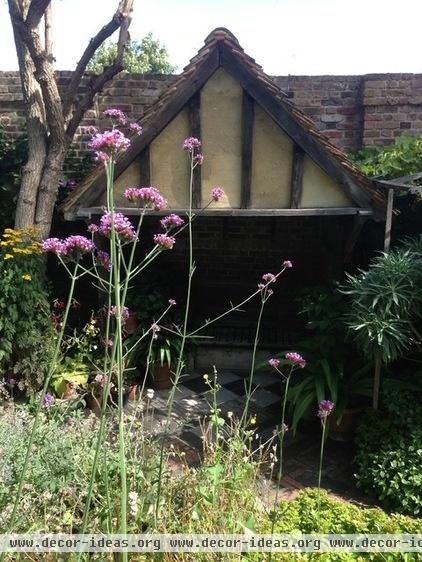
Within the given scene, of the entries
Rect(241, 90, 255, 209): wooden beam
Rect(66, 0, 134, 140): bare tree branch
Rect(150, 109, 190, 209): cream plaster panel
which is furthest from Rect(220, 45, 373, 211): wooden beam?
Rect(66, 0, 134, 140): bare tree branch

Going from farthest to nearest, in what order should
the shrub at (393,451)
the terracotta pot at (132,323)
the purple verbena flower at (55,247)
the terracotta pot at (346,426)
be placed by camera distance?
the terracotta pot at (132,323)
the terracotta pot at (346,426)
the shrub at (393,451)
the purple verbena flower at (55,247)

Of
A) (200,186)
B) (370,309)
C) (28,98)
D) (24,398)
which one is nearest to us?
(370,309)

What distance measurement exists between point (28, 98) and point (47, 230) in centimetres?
153

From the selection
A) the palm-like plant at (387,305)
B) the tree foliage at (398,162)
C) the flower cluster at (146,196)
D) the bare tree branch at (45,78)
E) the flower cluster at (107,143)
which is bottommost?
the palm-like plant at (387,305)

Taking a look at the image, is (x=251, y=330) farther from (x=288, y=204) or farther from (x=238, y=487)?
(x=238, y=487)

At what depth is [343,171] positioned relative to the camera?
12.7 feet

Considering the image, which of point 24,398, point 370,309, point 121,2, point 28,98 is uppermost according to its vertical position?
point 121,2

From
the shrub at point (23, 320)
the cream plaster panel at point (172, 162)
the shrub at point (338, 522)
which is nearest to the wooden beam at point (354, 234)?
the cream plaster panel at point (172, 162)

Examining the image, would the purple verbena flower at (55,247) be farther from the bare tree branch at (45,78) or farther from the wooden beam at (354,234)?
the bare tree branch at (45,78)

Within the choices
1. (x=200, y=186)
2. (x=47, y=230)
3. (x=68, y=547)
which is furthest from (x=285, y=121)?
(x=68, y=547)

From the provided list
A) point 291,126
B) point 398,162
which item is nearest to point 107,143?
point 291,126

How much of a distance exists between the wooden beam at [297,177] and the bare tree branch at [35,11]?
3039mm

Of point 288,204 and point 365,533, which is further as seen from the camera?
point 288,204

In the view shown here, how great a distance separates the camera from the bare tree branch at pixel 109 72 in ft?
15.0
